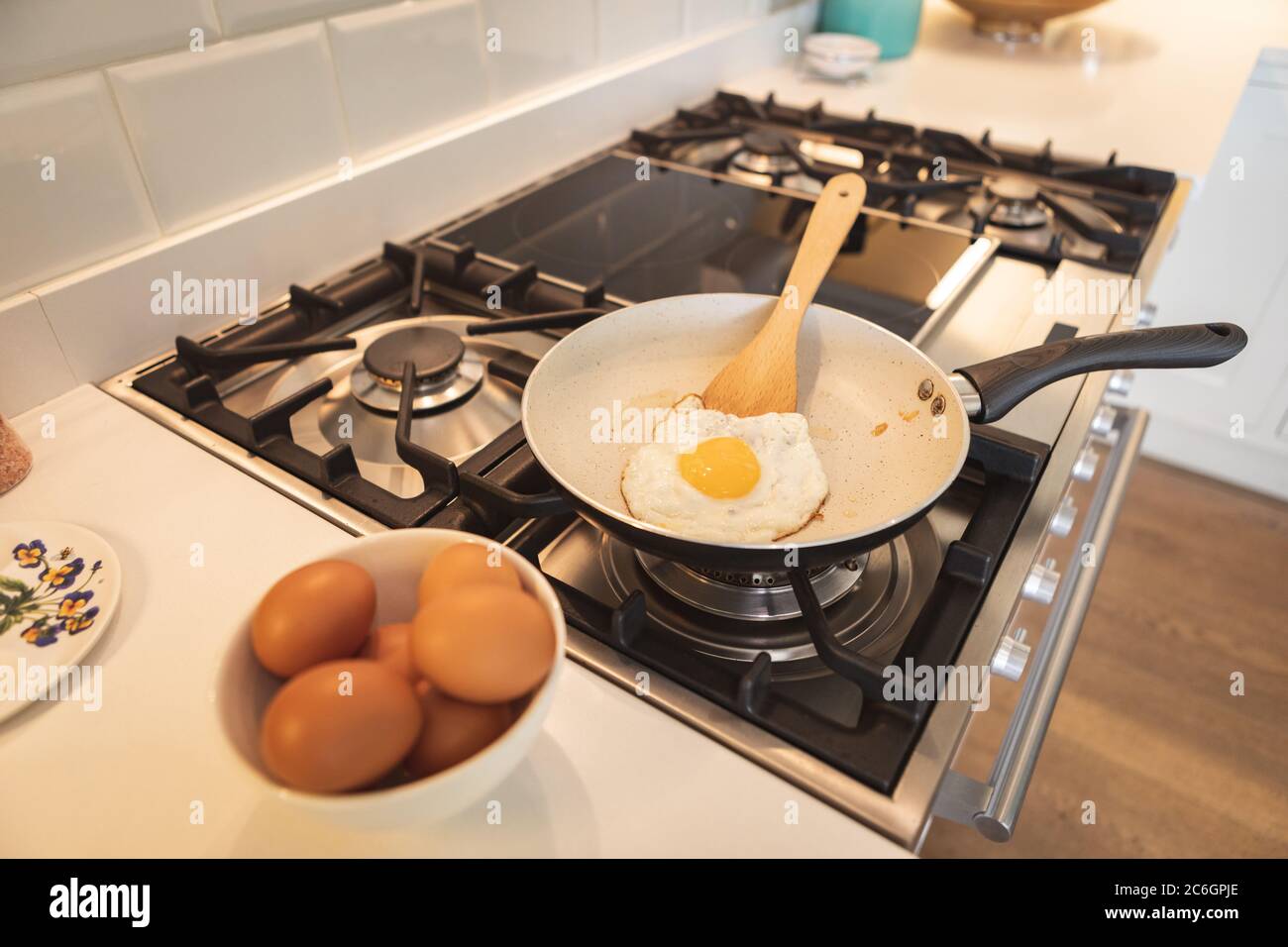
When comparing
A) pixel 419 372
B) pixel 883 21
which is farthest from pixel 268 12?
pixel 883 21

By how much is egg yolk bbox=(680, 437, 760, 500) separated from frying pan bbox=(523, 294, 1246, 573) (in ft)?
0.16

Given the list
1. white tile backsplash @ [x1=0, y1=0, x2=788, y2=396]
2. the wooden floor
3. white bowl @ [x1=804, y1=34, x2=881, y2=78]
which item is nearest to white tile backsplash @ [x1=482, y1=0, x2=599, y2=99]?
white tile backsplash @ [x1=0, y1=0, x2=788, y2=396]

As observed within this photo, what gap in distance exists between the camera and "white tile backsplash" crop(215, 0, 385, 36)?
2.37 ft

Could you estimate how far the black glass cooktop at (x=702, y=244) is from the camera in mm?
894

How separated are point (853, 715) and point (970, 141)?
98cm

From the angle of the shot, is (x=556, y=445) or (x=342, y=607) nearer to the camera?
(x=342, y=607)

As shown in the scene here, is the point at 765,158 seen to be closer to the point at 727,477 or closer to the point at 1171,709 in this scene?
the point at 727,477

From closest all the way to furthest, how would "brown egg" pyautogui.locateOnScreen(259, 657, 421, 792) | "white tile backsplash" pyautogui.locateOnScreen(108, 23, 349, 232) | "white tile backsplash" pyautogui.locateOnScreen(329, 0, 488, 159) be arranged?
"brown egg" pyautogui.locateOnScreen(259, 657, 421, 792) → "white tile backsplash" pyautogui.locateOnScreen(108, 23, 349, 232) → "white tile backsplash" pyautogui.locateOnScreen(329, 0, 488, 159)

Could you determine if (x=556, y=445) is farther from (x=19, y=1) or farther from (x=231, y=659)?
(x=19, y=1)

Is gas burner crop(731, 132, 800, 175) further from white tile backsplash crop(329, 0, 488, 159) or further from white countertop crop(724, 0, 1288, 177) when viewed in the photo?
white tile backsplash crop(329, 0, 488, 159)

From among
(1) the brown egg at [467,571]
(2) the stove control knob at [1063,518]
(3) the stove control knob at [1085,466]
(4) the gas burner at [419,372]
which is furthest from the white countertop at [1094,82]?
(1) the brown egg at [467,571]

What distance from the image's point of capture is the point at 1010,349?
795 mm

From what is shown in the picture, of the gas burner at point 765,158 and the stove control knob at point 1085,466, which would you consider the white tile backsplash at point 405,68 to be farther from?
the stove control knob at point 1085,466
